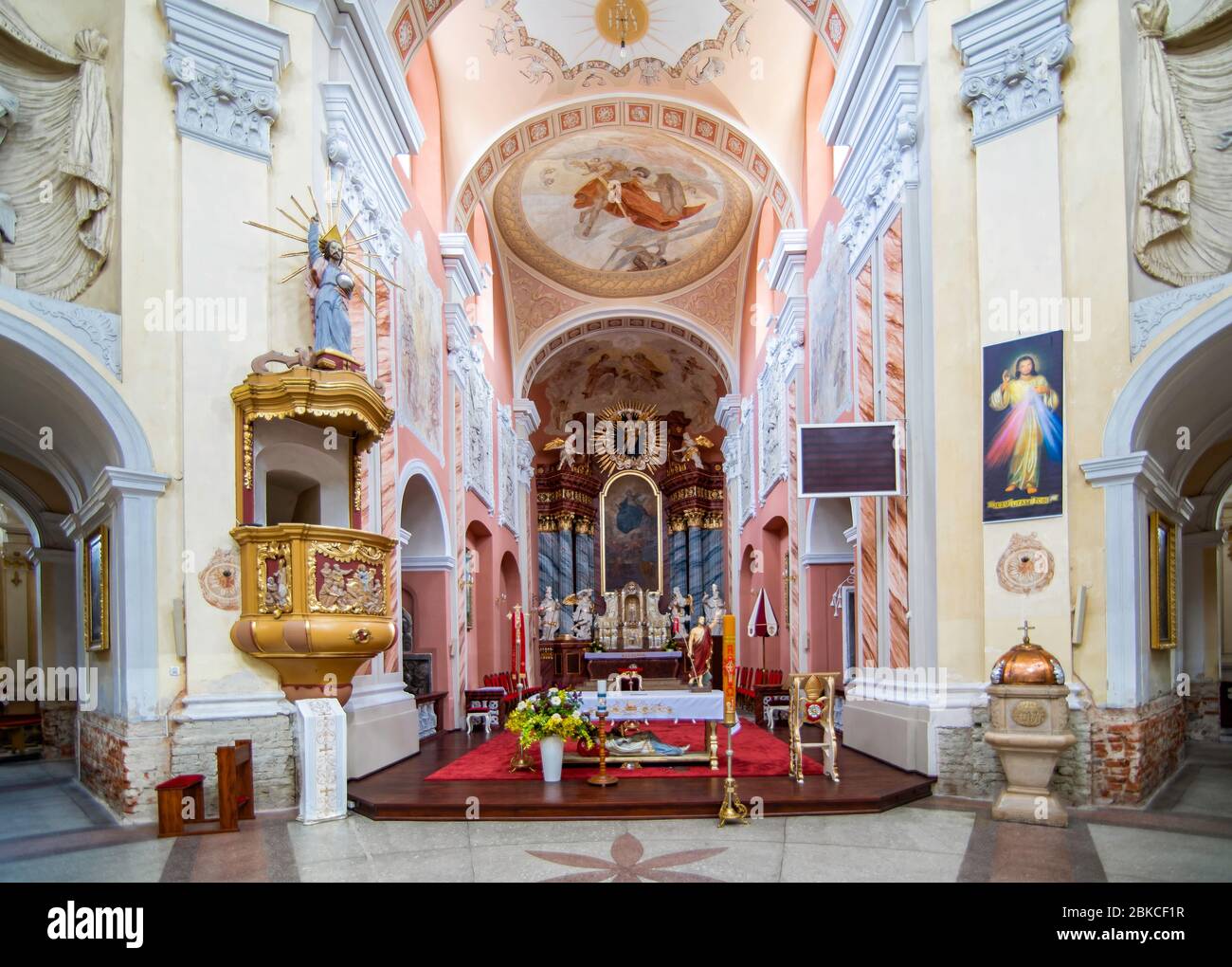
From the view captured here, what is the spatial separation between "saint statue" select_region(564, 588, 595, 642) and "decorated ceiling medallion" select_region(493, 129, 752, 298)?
847 centimetres

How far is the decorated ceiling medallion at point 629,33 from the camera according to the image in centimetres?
1484

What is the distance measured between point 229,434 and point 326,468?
3.57 feet

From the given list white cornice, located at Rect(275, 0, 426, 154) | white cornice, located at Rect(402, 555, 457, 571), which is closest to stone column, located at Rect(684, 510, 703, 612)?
white cornice, located at Rect(402, 555, 457, 571)

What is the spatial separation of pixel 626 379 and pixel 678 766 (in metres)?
18.5

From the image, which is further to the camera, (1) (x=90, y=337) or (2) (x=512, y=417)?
(2) (x=512, y=417)

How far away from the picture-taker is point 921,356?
372 inches

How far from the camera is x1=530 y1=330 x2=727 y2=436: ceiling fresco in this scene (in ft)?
85.0

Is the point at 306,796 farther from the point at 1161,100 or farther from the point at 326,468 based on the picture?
the point at 1161,100

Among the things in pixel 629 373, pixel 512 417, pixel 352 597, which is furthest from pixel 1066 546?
pixel 629 373

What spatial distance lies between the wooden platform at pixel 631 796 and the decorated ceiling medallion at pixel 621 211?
39.6 feet

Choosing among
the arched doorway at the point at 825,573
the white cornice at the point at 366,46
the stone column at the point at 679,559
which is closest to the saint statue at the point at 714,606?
the stone column at the point at 679,559

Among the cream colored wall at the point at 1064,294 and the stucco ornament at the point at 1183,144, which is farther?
the cream colored wall at the point at 1064,294

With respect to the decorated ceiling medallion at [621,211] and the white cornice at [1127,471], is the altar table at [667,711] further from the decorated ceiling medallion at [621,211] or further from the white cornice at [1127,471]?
the decorated ceiling medallion at [621,211]

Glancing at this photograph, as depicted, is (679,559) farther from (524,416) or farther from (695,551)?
(524,416)
